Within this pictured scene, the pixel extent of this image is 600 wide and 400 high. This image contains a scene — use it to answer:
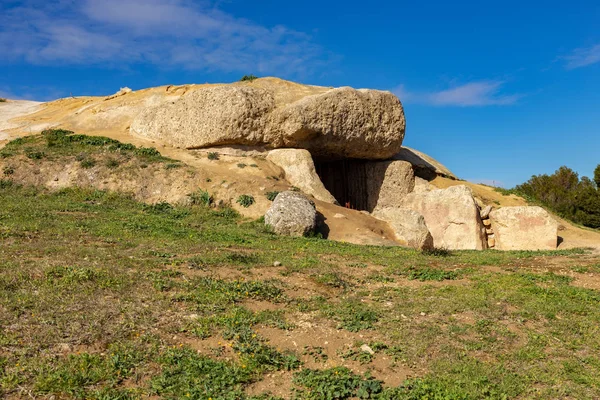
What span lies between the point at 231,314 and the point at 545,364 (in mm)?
4460

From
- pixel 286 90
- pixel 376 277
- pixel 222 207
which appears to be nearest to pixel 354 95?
pixel 286 90

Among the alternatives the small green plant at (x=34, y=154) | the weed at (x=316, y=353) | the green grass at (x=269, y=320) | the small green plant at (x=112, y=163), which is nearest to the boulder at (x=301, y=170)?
the small green plant at (x=112, y=163)

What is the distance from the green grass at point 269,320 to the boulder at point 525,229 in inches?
275

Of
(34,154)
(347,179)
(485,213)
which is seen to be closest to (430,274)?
(485,213)

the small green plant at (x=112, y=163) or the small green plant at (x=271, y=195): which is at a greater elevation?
the small green plant at (x=112, y=163)

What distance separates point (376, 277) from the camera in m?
10.1

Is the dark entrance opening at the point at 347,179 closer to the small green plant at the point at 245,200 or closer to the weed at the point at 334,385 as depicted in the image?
the small green plant at the point at 245,200

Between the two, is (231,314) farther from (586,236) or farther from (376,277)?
(586,236)

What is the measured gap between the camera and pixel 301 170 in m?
22.0

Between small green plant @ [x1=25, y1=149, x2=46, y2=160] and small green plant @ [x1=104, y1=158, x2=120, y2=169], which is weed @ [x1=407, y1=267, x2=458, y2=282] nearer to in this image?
small green plant @ [x1=104, y1=158, x2=120, y2=169]

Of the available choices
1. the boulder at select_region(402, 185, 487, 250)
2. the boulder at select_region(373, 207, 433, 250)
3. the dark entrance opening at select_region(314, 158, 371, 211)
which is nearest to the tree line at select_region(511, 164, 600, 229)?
the dark entrance opening at select_region(314, 158, 371, 211)

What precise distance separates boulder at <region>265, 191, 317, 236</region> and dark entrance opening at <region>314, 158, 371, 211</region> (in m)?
9.87

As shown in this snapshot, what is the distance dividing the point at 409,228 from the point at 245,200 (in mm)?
6500

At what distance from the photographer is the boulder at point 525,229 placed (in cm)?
1909
